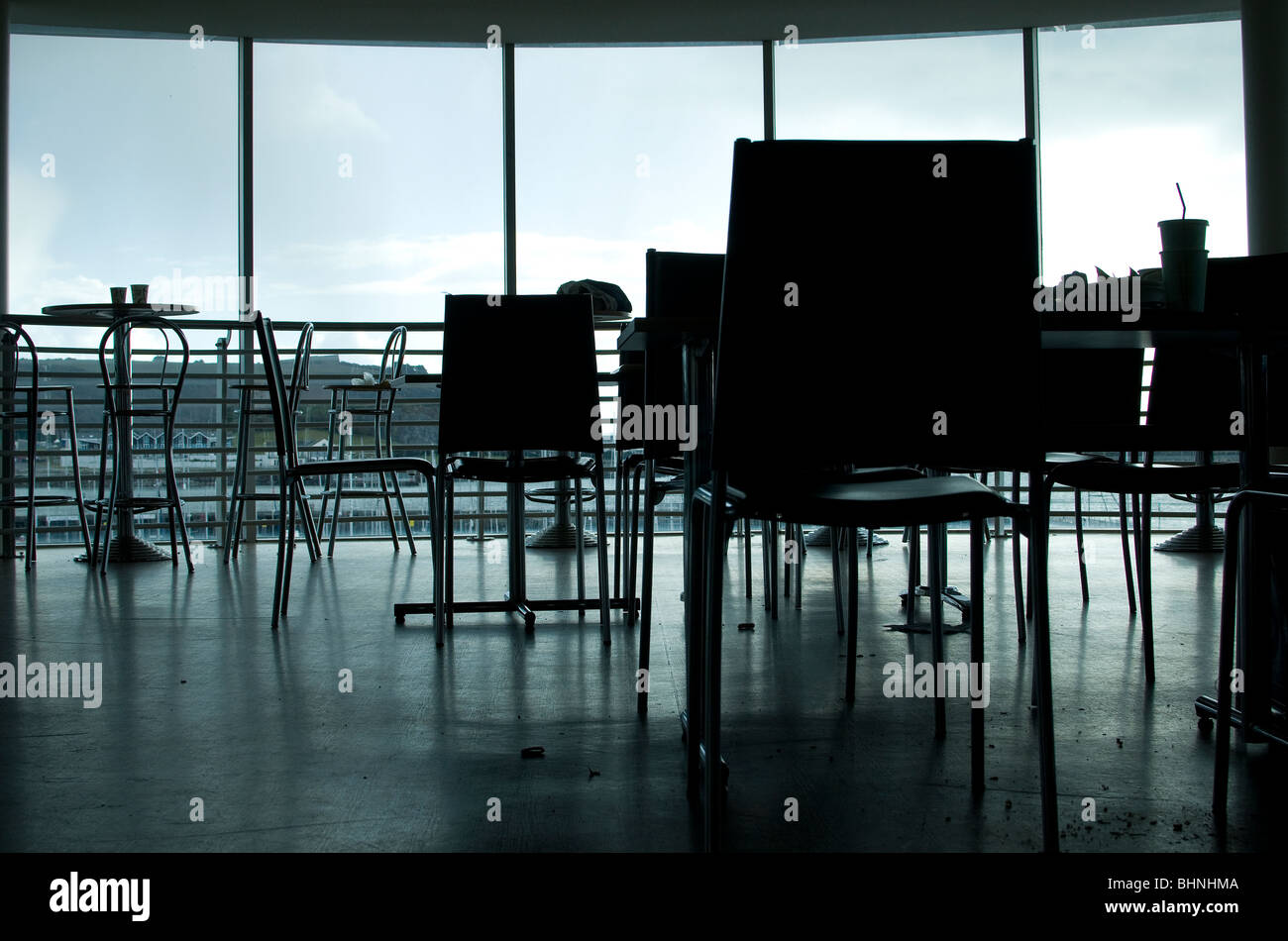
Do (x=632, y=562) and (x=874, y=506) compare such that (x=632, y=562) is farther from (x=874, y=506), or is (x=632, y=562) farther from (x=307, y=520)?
(x=307, y=520)

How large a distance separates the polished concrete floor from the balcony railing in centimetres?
190

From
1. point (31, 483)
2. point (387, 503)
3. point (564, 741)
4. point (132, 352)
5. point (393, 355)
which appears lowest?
point (564, 741)

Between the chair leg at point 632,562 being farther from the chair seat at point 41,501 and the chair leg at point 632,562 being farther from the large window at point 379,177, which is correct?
the large window at point 379,177

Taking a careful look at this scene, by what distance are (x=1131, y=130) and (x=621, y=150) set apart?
2.95 metres

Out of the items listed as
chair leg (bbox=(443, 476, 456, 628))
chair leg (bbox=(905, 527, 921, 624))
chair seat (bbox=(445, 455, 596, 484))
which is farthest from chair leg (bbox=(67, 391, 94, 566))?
chair leg (bbox=(905, 527, 921, 624))

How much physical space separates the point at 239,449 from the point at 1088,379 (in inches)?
142

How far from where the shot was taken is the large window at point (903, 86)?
577cm

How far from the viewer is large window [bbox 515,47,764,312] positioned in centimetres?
579

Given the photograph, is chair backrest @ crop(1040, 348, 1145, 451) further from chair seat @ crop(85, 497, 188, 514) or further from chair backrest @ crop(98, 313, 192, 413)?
chair seat @ crop(85, 497, 188, 514)

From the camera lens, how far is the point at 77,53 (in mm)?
5633

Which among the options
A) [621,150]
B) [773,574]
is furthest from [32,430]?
[621,150]

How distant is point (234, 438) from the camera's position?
18.1 feet

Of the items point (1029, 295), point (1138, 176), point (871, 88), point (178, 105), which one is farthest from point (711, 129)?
point (1029, 295)

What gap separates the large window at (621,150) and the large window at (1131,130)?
1741 millimetres
